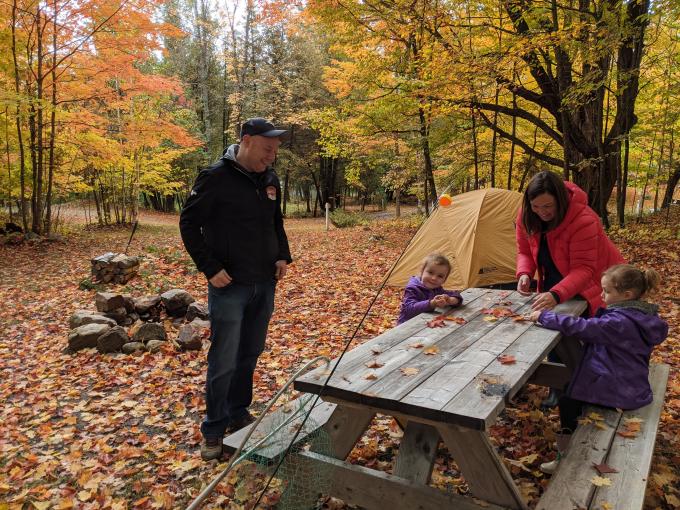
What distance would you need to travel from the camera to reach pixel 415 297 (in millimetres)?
3463

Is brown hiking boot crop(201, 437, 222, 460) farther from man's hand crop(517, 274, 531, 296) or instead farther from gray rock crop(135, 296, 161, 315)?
gray rock crop(135, 296, 161, 315)

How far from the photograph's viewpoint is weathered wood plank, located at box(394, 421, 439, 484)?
2.24 m

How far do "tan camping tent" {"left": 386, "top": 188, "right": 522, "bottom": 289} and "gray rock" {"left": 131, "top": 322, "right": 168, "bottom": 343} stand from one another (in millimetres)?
3316

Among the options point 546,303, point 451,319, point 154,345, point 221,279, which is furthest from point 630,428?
point 154,345

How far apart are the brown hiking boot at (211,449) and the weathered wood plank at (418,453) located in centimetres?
136

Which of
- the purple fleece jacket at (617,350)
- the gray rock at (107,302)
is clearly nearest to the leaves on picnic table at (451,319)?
the purple fleece jacket at (617,350)

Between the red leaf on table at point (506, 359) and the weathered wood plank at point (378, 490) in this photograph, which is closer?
the weathered wood plank at point (378, 490)

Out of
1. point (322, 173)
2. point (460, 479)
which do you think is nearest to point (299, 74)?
point (322, 173)

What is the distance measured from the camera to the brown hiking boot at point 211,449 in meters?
3.06

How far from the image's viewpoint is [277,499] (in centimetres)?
266

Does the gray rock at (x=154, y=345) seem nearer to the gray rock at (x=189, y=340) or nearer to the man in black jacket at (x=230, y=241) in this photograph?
the gray rock at (x=189, y=340)

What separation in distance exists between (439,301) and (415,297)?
0.25 m

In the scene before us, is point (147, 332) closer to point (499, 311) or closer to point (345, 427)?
point (345, 427)

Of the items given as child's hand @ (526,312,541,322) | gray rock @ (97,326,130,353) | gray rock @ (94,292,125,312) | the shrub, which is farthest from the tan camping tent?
the shrub
